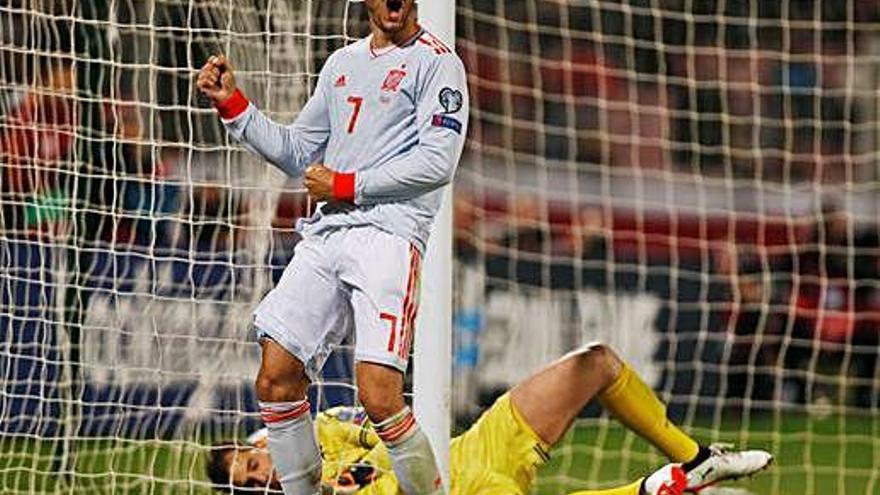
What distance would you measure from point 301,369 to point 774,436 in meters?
4.94

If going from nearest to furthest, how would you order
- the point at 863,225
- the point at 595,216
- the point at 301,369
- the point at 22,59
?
the point at 301,369 → the point at 22,59 → the point at 595,216 → the point at 863,225

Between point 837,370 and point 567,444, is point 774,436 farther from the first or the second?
point 837,370

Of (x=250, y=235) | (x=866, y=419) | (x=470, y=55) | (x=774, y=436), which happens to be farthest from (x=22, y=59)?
(x=866, y=419)

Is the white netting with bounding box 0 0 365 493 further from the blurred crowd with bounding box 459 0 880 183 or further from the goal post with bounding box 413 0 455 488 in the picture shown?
the blurred crowd with bounding box 459 0 880 183

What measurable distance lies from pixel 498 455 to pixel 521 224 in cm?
352

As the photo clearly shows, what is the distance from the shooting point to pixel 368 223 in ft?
18.6

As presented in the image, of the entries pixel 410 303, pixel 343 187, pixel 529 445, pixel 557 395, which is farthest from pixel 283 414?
pixel 557 395

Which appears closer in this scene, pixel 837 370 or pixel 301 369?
pixel 301 369

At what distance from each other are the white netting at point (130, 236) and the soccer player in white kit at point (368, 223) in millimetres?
1395

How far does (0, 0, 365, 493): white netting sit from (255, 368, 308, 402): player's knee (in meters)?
1.45

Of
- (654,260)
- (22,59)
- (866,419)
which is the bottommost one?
(866,419)

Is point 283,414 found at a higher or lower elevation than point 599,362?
higher

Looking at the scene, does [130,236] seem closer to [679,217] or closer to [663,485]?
[663,485]

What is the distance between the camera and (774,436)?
10344mm
